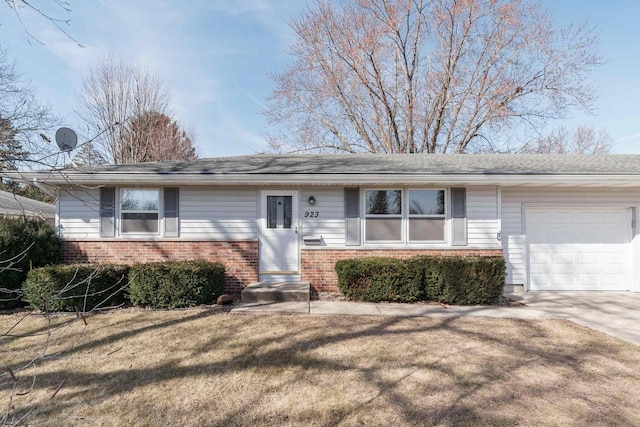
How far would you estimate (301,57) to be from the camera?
1700cm

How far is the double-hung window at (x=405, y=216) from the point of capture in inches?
294

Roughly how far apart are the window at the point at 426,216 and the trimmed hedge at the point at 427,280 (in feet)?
3.17

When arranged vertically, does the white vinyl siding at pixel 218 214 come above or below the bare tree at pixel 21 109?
below

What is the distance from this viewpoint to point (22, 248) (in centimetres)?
631

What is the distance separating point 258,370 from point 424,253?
5027mm

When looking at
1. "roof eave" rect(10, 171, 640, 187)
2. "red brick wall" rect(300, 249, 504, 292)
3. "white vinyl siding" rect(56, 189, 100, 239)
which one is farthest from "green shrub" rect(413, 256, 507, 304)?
"white vinyl siding" rect(56, 189, 100, 239)

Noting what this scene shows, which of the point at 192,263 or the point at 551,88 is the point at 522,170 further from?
the point at 551,88

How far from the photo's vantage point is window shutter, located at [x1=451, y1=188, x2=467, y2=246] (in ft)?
24.2

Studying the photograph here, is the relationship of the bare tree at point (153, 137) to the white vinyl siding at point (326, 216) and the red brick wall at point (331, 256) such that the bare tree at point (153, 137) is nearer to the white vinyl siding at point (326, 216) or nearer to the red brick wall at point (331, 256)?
the white vinyl siding at point (326, 216)

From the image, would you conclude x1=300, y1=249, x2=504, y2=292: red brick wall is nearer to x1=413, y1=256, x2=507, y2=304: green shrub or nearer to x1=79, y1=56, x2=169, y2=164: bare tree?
x1=413, y1=256, x2=507, y2=304: green shrub

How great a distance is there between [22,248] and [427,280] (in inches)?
324

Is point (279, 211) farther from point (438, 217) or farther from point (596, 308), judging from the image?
point (596, 308)

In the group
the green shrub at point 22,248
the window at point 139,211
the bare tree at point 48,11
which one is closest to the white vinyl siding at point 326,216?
the window at point 139,211

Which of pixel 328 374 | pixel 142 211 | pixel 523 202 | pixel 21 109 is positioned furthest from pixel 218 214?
pixel 21 109
